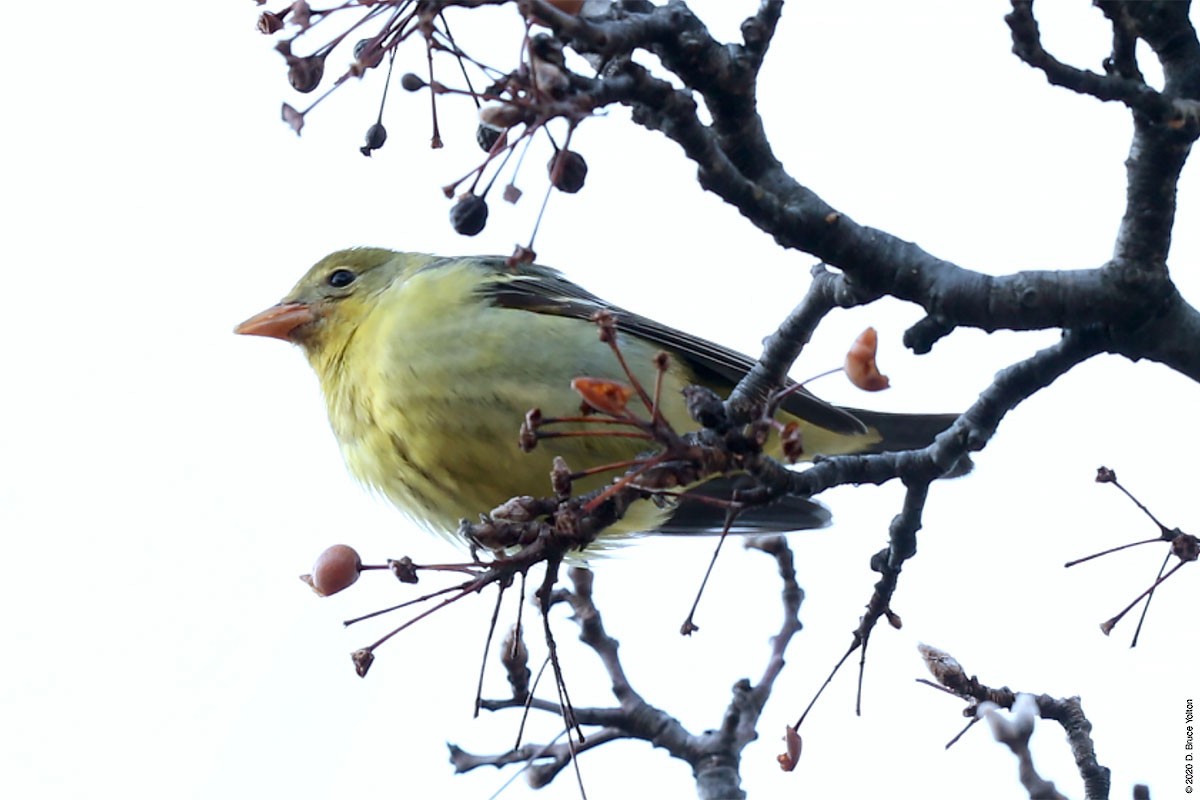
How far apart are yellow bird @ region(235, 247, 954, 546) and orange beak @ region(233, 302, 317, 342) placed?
0.35 ft

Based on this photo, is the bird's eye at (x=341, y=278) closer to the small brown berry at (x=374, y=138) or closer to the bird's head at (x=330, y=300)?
the bird's head at (x=330, y=300)

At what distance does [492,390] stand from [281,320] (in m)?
1.33

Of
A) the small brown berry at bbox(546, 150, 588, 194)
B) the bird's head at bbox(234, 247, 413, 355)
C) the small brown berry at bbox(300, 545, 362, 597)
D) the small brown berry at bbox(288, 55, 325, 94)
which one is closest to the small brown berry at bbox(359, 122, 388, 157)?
the small brown berry at bbox(288, 55, 325, 94)

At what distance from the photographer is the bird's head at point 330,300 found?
16.5 feet

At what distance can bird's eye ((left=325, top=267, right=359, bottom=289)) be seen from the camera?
529 centimetres

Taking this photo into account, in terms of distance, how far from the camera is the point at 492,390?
13.6ft

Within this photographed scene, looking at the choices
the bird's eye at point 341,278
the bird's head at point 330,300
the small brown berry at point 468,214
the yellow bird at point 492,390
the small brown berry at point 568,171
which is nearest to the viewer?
the small brown berry at point 568,171

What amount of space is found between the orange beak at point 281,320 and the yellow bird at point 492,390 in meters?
0.11

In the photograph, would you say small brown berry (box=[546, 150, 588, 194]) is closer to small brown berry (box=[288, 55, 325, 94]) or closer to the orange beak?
small brown berry (box=[288, 55, 325, 94])

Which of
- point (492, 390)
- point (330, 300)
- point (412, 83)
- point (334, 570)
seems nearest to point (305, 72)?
point (412, 83)

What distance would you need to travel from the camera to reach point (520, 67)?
2.39m

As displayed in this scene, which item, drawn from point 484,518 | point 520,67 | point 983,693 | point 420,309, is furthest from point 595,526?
point 420,309

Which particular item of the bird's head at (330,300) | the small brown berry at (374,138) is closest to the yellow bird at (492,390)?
the bird's head at (330,300)

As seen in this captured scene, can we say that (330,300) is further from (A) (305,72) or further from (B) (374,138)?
(A) (305,72)
